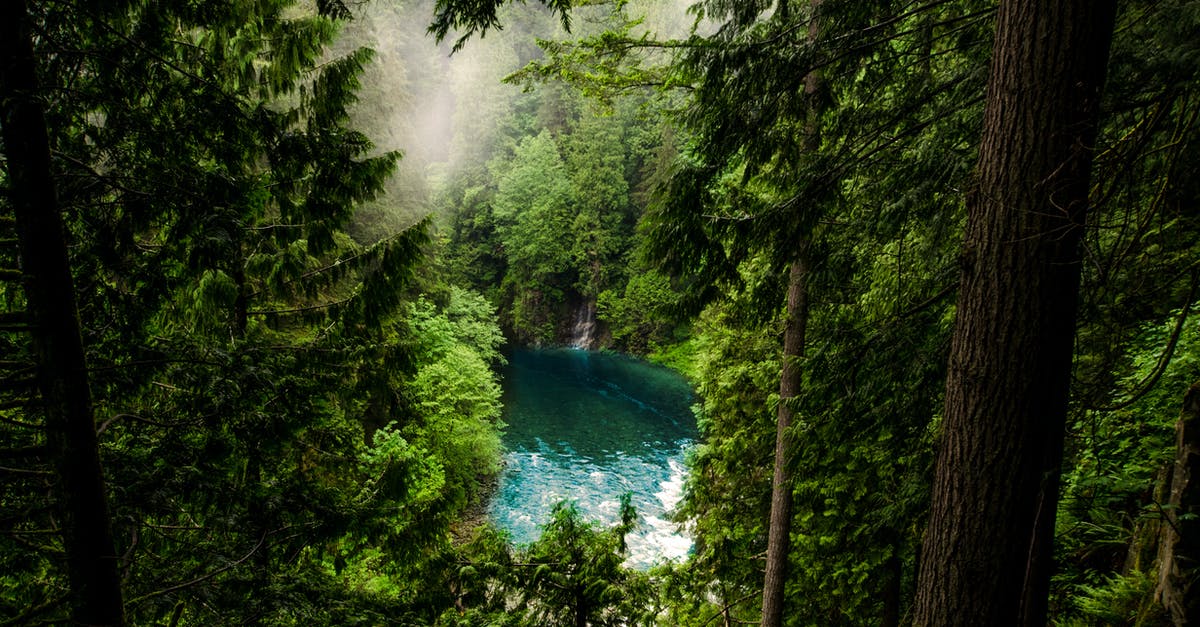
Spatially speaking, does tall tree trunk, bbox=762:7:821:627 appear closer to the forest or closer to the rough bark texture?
the forest

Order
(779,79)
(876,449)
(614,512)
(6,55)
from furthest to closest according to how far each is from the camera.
Answer: (614,512)
(876,449)
(779,79)
(6,55)

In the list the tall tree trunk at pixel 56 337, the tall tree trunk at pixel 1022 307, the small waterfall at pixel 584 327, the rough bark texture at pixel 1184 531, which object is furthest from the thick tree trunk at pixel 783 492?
the small waterfall at pixel 584 327

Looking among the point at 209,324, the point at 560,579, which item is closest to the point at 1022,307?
the point at 560,579

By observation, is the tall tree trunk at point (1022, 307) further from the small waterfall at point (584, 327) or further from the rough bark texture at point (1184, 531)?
the small waterfall at point (584, 327)

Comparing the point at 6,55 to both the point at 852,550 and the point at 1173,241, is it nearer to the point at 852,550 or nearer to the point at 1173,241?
the point at 1173,241

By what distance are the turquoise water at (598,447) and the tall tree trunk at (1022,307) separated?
29.5 ft

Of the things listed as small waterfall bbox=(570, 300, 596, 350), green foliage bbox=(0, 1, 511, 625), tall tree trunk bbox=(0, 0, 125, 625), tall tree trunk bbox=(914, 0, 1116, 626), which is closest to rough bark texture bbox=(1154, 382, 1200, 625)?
tall tree trunk bbox=(914, 0, 1116, 626)

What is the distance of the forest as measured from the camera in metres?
2.10

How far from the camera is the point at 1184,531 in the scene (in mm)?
2643

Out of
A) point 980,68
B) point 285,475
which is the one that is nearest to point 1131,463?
point 980,68

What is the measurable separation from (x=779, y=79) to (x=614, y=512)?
1430cm

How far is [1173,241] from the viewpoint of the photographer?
12.7 ft

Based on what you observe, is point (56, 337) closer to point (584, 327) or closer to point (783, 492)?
point (783, 492)

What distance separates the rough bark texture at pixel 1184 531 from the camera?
2594 millimetres
